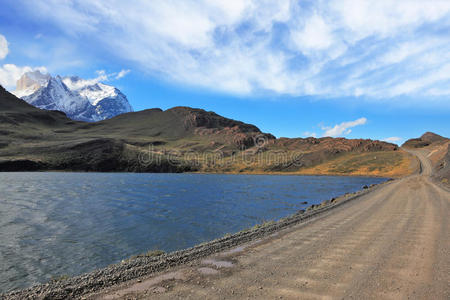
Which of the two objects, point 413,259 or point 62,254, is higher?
point 413,259

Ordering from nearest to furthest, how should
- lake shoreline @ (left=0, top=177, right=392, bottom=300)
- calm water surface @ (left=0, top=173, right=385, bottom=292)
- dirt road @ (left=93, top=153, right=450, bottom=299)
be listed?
dirt road @ (left=93, top=153, right=450, bottom=299) < lake shoreline @ (left=0, top=177, right=392, bottom=300) < calm water surface @ (left=0, top=173, right=385, bottom=292)

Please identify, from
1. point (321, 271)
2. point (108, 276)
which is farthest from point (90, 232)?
point (321, 271)

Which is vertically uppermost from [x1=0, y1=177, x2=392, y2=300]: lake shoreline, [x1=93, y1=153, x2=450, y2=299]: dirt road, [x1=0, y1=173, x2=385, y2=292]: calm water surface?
[x1=93, y1=153, x2=450, y2=299]: dirt road

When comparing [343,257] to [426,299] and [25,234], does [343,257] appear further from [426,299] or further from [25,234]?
[25,234]

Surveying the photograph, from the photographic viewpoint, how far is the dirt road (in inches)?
345

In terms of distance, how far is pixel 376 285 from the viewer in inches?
360

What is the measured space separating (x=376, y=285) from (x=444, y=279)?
9.88 ft

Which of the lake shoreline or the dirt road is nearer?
the dirt road

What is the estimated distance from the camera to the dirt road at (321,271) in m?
8.76

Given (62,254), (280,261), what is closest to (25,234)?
(62,254)

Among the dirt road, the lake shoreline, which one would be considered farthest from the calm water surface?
the dirt road

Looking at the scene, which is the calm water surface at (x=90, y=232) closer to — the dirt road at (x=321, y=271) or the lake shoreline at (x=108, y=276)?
the lake shoreline at (x=108, y=276)

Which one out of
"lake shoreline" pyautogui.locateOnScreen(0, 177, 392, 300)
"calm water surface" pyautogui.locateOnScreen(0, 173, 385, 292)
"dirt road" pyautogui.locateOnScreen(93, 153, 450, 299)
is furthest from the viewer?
"calm water surface" pyautogui.locateOnScreen(0, 173, 385, 292)

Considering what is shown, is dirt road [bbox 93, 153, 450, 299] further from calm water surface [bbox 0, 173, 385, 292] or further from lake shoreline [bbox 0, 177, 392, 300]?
calm water surface [bbox 0, 173, 385, 292]
